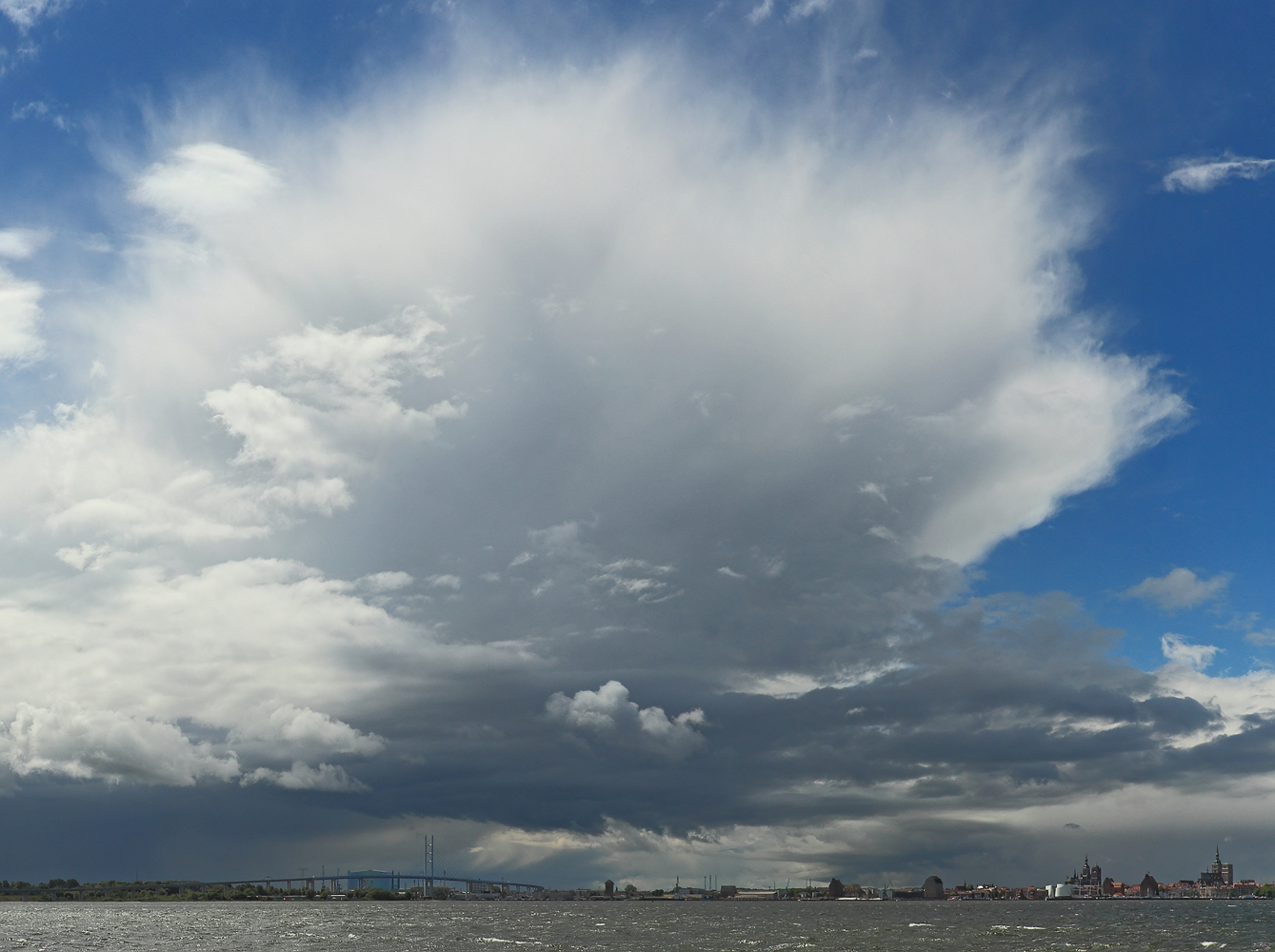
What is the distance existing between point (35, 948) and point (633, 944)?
108 m

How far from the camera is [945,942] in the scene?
634ft

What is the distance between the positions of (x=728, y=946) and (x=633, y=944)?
1782 cm

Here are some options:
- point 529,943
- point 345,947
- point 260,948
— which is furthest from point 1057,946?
point 260,948

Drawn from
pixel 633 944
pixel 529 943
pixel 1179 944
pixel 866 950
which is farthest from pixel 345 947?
pixel 1179 944

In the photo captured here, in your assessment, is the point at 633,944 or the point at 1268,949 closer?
the point at 1268,949

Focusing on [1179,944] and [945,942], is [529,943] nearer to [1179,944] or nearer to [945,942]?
[945,942]

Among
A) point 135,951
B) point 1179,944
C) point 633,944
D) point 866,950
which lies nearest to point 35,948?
point 135,951

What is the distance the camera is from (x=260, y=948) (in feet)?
612

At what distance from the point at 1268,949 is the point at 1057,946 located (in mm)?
31705

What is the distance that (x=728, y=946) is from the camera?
184 meters

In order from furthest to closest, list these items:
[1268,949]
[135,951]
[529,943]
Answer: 1. [529,943]
2. [135,951]
3. [1268,949]

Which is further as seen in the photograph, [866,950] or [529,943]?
[529,943]

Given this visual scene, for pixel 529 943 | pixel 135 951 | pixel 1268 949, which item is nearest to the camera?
pixel 1268 949

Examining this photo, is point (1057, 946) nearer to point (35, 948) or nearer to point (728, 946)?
point (728, 946)
